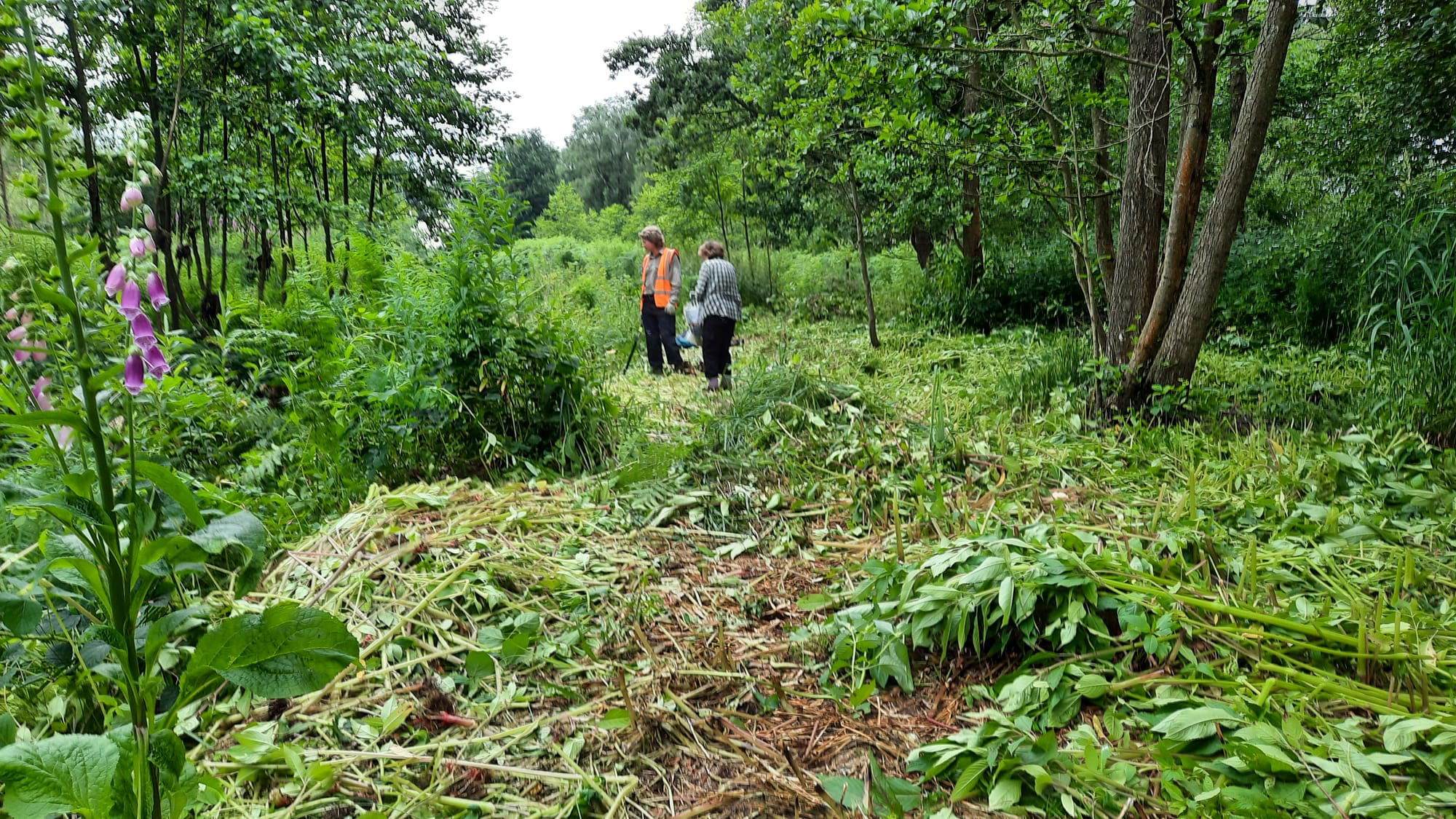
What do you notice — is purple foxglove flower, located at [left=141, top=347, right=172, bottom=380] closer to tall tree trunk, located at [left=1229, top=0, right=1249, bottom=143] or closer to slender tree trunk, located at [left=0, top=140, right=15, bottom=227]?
slender tree trunk, located at [left=0, top=140, right=15, bottom=227]

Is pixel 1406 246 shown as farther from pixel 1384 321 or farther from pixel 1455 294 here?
pixel 1455 294

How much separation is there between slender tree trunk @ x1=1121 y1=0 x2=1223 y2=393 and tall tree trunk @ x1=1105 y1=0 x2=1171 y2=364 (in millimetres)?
288

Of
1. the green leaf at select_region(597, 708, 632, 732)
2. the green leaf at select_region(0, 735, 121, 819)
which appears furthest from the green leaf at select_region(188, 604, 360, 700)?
the green leaf at select_region(597, 708, 632, 732)

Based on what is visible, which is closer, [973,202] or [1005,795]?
[1005,795]

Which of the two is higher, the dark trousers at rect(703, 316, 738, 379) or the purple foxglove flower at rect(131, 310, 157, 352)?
the purple foxglove flower at rect(131, 310, 157, 352)

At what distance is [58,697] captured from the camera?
1698 millimetres

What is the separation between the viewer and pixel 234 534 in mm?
1151

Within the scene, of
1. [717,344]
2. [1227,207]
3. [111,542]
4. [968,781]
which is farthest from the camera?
[717,344]

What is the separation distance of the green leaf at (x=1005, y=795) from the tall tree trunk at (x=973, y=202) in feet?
21.6

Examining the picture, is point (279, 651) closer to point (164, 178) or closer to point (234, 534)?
point (234, 534)

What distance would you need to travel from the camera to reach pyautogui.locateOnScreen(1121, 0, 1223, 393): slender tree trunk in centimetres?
397

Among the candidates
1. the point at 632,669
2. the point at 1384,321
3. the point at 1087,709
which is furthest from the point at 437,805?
the point at 1384,321

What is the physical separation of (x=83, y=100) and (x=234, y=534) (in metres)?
7.32

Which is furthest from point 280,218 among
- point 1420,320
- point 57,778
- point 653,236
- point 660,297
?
point 1420,320
